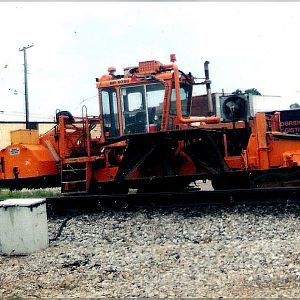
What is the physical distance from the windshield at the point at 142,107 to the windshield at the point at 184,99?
0.91ft

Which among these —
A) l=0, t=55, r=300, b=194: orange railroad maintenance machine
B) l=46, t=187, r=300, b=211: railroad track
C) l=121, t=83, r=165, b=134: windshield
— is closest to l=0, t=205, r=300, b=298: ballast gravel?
l=46, t=187, r=300, b=211: railroad track

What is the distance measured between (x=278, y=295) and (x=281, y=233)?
9.94 ft

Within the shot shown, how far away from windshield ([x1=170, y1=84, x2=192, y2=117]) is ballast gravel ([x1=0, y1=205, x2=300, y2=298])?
300 cm

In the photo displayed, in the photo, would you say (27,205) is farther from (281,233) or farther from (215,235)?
(281,233)

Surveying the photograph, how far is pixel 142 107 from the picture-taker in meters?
12.2

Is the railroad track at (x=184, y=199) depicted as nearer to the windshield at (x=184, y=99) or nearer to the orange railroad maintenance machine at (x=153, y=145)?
the orange railroad maintenance machine at (x=153, y=145)

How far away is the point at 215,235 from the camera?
8508 mm

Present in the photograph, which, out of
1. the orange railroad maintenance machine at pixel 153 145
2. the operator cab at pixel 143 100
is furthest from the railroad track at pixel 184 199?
the operator cab at pixel 143 100

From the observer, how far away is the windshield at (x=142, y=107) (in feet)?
39.9

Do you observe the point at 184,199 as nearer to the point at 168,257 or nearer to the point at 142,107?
the point at 142,107

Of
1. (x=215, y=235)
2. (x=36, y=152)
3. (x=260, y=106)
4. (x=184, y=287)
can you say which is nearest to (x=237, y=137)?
Result: (x=215, y=235)

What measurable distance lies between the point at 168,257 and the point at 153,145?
4699 millimetres

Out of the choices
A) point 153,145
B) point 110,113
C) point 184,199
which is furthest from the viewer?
point 110,113

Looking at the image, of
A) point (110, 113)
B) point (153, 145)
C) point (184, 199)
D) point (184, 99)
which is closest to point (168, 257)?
point (184, 199)
